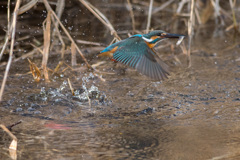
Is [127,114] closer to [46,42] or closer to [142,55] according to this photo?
[142,55]

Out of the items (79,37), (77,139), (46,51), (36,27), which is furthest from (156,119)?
Result: (36,27)

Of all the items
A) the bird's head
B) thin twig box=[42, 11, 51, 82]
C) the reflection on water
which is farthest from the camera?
thin twig box=[42, 11, 51, 82]

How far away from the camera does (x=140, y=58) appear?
10.5 ft

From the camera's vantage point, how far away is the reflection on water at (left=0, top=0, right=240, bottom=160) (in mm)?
2424

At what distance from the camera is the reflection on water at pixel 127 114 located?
7.95 ft

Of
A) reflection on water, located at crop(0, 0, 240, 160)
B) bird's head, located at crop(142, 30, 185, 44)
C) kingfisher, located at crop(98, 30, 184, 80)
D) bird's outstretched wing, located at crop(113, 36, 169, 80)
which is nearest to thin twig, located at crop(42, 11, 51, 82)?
reflection on water, located at crop(0, 0, 240, 160)

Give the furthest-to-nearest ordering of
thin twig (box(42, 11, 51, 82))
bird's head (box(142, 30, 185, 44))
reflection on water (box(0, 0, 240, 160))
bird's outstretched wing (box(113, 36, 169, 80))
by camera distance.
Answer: thin twig (box(42, 11, 51, 82)) → bird's head (box(142, 30, 185, 44)) → bird's outstretched wing (box(113, 36, 169, 80)) → reflection on water (box(0, 0, 240, 160))

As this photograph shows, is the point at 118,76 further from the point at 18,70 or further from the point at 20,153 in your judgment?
the point at 20,153

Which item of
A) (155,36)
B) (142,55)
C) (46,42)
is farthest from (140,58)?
(46,42)

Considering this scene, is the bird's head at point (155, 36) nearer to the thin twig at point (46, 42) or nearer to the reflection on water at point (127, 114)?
the reflection on water at point (127, 114)

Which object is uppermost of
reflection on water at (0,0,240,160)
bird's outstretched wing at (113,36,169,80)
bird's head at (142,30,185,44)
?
bird's head at (142,30,185,44)

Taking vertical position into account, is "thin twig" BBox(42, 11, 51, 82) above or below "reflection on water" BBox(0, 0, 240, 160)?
above

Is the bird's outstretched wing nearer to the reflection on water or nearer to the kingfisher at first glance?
the kingfisher

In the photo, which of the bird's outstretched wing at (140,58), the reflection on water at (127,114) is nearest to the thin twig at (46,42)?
Answer: the reflection on water at (127,114)
